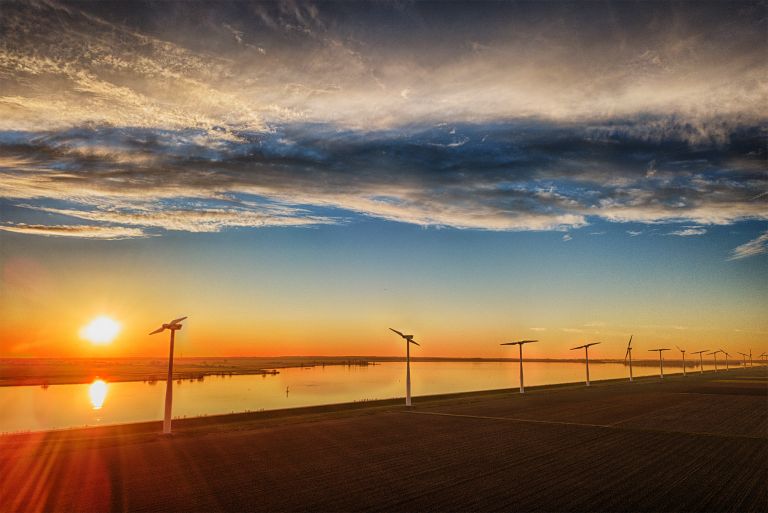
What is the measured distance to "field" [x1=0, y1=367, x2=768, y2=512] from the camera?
19688 millimetres

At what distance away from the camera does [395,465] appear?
84.8ft

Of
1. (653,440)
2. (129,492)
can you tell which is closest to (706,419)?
(653,440)

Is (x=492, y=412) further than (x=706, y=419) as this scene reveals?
Yes

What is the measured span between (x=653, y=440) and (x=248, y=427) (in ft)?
90.6

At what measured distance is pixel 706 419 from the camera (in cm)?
4422

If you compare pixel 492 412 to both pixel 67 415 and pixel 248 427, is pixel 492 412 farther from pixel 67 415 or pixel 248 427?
pixel 67 415

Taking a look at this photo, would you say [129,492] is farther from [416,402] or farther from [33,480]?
[416,402]

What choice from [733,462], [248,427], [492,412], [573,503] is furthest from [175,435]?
[733,462]

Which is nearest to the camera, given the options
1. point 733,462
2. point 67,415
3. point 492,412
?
point 733,462

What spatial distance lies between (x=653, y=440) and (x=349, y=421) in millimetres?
21901

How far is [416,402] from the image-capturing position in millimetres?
58406

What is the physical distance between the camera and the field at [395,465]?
19.7 meters

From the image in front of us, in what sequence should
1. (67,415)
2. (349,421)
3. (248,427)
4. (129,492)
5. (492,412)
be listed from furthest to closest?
1. (67,415)
2. (492,412)
3. (349,421)
4. (248,427)
5. (129,492)

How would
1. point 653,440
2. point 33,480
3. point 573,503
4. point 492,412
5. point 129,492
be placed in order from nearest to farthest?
point 573,503 < point 129,492 < point 33,480 < point 653,440 < point 492,412
